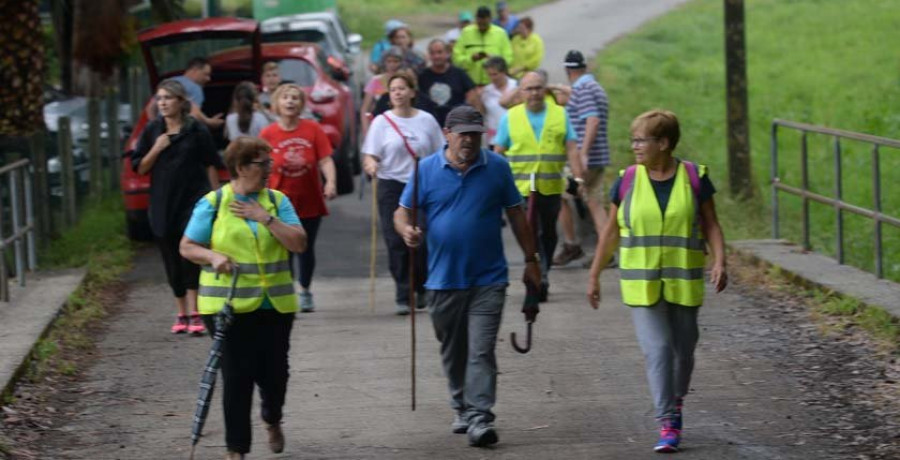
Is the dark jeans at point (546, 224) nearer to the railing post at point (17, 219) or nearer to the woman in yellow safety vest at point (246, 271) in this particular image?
the railing post at point (17, 219)

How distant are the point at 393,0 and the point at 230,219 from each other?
45.3m

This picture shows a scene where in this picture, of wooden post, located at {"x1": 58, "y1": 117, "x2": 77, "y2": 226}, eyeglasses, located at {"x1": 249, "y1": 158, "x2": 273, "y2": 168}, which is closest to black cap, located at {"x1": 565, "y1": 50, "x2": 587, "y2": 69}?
wooden post, located at {"x1": 58, "y1": 117, "x2": 77, "y2": 226}

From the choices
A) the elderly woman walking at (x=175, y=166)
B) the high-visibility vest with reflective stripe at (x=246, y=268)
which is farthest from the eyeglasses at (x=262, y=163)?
the elderly woman walking at (x=175, y=166)

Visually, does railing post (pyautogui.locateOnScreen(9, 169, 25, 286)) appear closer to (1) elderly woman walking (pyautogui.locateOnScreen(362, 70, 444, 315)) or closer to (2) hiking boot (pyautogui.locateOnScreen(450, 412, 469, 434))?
(1) elderly woman walking (pyautogui.locateOnScreen(362, 70, 444, 315))

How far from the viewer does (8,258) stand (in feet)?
44.3

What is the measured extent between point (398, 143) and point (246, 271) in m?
4.15

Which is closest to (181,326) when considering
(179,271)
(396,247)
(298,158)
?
(179,271)

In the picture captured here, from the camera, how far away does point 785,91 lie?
27797 millimetres

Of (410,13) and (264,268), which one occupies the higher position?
(410,13)

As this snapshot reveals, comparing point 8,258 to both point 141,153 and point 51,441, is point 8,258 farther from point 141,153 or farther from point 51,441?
point 51,441

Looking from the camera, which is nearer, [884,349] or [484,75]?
[884,349]

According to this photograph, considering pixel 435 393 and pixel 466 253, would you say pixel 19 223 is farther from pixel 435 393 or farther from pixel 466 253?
pixel 466 253

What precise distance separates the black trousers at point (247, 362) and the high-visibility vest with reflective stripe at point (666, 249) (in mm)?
1709

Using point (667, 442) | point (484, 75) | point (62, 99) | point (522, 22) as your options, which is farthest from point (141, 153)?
point (522, 22)
